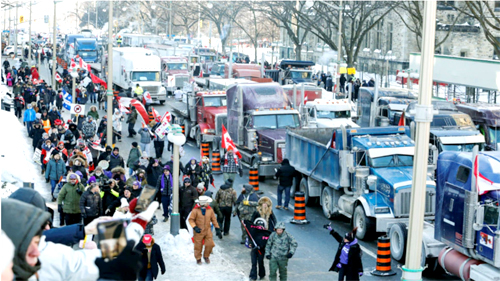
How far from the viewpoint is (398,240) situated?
16172 mm

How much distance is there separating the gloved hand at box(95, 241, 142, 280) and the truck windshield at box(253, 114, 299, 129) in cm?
2169

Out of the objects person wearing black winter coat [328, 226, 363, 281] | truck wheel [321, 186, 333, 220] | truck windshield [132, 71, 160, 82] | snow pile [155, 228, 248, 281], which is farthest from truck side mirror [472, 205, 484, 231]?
truck windshield [132, 71, 160, 82]

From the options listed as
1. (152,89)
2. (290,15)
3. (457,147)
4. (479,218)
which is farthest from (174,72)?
(479,218)

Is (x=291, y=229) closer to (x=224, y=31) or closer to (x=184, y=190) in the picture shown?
(x=184, y=190)

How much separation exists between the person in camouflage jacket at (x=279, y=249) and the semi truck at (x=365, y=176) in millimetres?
3725

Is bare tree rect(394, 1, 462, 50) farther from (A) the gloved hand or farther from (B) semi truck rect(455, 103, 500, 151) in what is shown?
(A) the gloved hand

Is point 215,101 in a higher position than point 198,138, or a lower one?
higher

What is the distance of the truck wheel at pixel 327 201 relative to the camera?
2003 centimetres

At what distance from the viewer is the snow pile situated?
47.5 ft

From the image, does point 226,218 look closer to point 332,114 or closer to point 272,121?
point 272,121

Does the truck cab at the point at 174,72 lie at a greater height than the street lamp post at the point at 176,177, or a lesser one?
greater

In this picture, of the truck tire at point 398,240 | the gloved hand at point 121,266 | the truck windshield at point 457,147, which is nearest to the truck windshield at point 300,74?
the truck windshield at point 457,147

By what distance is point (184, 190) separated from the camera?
17.9 meters

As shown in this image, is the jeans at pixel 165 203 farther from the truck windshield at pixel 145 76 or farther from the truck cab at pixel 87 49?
the truck cab at pixel 87 49
